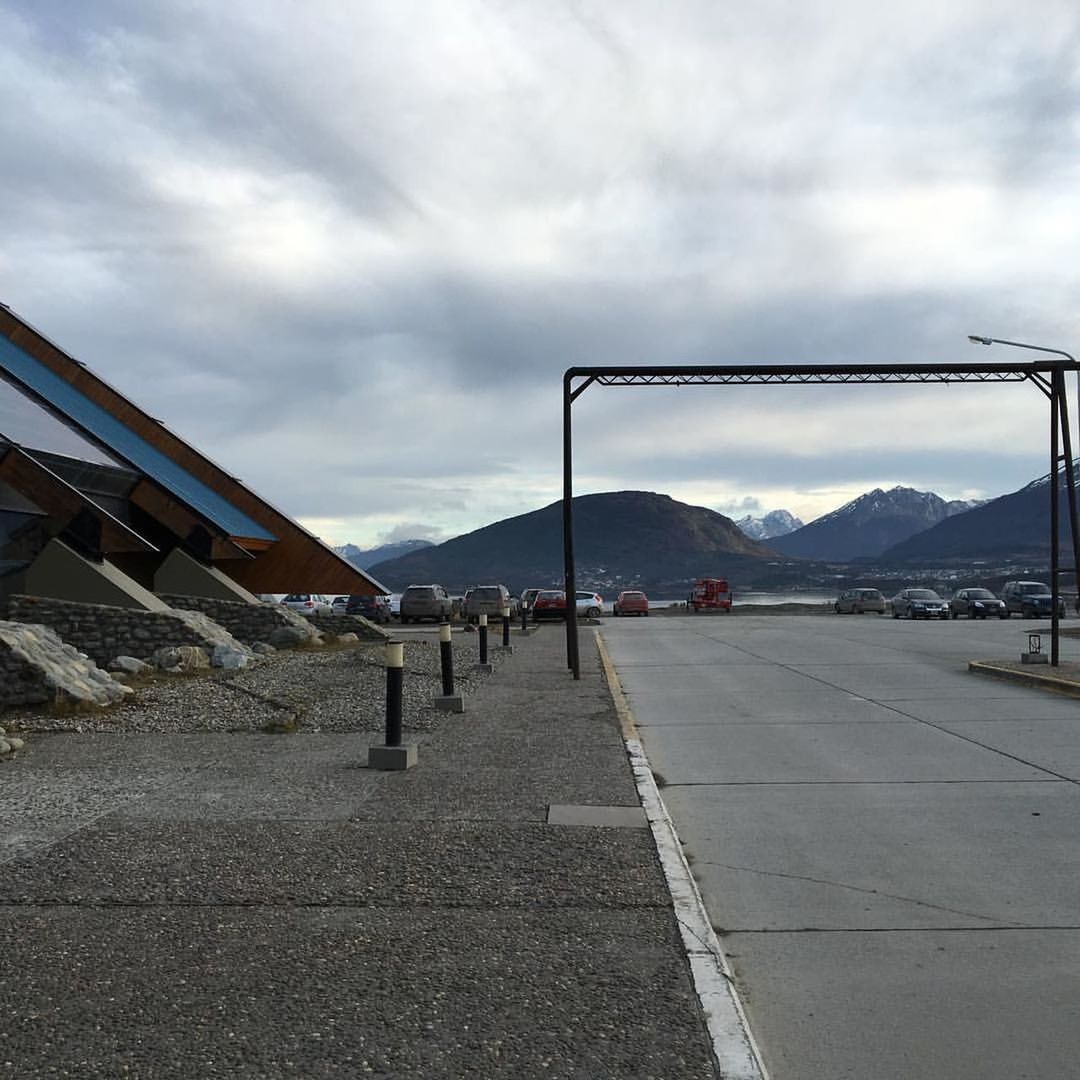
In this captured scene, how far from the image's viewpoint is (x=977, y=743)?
11.1 m

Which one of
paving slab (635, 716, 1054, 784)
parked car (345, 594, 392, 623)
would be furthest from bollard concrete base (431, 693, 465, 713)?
parked car (345, 594, 392, 623)

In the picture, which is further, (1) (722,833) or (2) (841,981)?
(1) (722,833)

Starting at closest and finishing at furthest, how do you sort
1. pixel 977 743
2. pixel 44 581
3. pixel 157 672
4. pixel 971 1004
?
pixel 971 1004 < pixel 977 743 < pixel 157 672 < pixel 44 581

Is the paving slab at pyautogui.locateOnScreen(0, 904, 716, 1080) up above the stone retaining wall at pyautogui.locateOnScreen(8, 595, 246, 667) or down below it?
below

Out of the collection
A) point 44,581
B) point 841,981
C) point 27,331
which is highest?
point 27,331

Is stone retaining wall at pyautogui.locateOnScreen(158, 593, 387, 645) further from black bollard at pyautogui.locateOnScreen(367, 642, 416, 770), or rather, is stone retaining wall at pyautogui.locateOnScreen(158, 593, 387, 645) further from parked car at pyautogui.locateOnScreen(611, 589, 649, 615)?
parked car at pyautogui.locateOnScreen(611, 589, 649, 615)

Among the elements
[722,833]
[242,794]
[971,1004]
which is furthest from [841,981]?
[242,794]

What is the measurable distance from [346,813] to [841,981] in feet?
13.0

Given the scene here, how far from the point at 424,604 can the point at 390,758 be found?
122 ft

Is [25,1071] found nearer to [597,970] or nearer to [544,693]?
[597,970]

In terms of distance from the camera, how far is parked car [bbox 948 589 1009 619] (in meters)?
51.0

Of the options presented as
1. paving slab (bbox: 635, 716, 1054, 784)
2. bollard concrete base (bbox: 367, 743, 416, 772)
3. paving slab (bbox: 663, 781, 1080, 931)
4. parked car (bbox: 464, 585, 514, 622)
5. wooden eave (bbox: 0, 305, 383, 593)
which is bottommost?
paving slab (bbox: 663, 781, 1080, 931)

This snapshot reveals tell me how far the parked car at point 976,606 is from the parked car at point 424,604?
965 inches

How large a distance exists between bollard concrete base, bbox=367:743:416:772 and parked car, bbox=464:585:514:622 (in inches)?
1308
